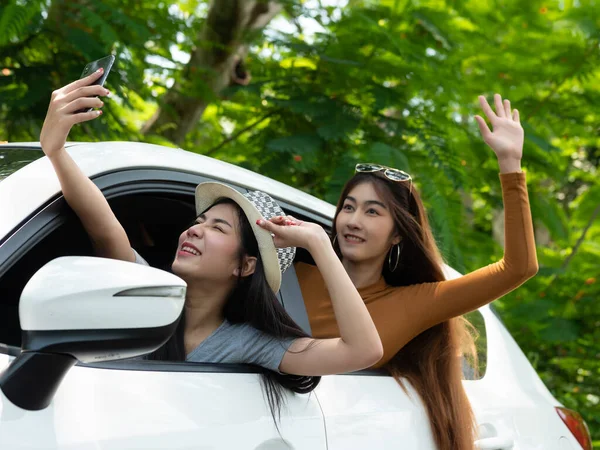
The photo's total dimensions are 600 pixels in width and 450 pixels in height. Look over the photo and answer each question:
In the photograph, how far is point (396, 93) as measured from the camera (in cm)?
484

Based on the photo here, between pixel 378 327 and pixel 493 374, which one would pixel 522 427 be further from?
pixel 378 327

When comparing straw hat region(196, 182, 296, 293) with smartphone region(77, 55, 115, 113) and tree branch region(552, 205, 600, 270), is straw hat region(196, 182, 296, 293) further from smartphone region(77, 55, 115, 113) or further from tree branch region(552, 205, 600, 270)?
tree branch region(552, 205, 600, 270)

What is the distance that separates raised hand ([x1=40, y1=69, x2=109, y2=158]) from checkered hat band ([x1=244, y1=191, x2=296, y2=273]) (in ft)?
2.00

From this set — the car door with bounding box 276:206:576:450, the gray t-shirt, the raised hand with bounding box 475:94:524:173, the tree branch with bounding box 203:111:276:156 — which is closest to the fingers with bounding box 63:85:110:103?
the gray t-shirt

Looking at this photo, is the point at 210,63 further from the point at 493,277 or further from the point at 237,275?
the point at 237,275

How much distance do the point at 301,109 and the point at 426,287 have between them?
2.13 meters

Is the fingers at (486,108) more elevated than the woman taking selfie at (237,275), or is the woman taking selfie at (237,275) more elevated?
the fingers at (486,108)

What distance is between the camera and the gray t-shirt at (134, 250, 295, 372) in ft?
7.41

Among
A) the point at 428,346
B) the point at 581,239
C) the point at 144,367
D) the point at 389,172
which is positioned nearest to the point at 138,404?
the point at 144,367

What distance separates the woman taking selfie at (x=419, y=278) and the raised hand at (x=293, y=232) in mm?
480

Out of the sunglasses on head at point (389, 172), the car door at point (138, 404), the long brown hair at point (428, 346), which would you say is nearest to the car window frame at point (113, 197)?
the car door at point (138, 404)

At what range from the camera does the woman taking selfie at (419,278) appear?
271 centimetres

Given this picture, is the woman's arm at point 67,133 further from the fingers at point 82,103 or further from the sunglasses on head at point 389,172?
the sunglasses on head at point 389,172

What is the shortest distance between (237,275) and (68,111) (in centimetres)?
69
